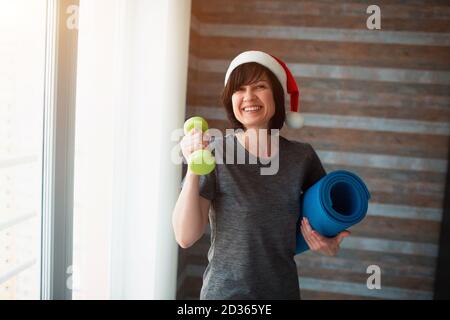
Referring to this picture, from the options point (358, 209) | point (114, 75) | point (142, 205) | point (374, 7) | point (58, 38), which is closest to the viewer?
point (358, 209)

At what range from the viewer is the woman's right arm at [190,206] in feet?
2.81

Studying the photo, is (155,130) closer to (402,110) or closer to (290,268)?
(290,268)

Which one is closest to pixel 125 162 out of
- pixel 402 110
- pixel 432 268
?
pixel 402 110

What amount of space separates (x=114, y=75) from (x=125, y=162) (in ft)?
1.09

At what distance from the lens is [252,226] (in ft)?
A: 2.92

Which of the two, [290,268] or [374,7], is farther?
[374,7]

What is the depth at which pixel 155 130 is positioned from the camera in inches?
62.5

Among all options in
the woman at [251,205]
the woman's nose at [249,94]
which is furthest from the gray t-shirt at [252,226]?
the woman's nose at [249,94]

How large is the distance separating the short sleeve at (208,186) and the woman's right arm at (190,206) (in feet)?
0.05

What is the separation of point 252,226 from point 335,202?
0.19 m

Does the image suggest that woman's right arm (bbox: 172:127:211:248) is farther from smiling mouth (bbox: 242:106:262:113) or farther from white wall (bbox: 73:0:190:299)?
white wall (bbox: 73:0:190:299)

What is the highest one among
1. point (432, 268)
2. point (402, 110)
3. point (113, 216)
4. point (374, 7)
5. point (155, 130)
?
point (374, 7)

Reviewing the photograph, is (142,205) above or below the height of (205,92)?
below

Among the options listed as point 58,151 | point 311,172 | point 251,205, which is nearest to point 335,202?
point 311,172
